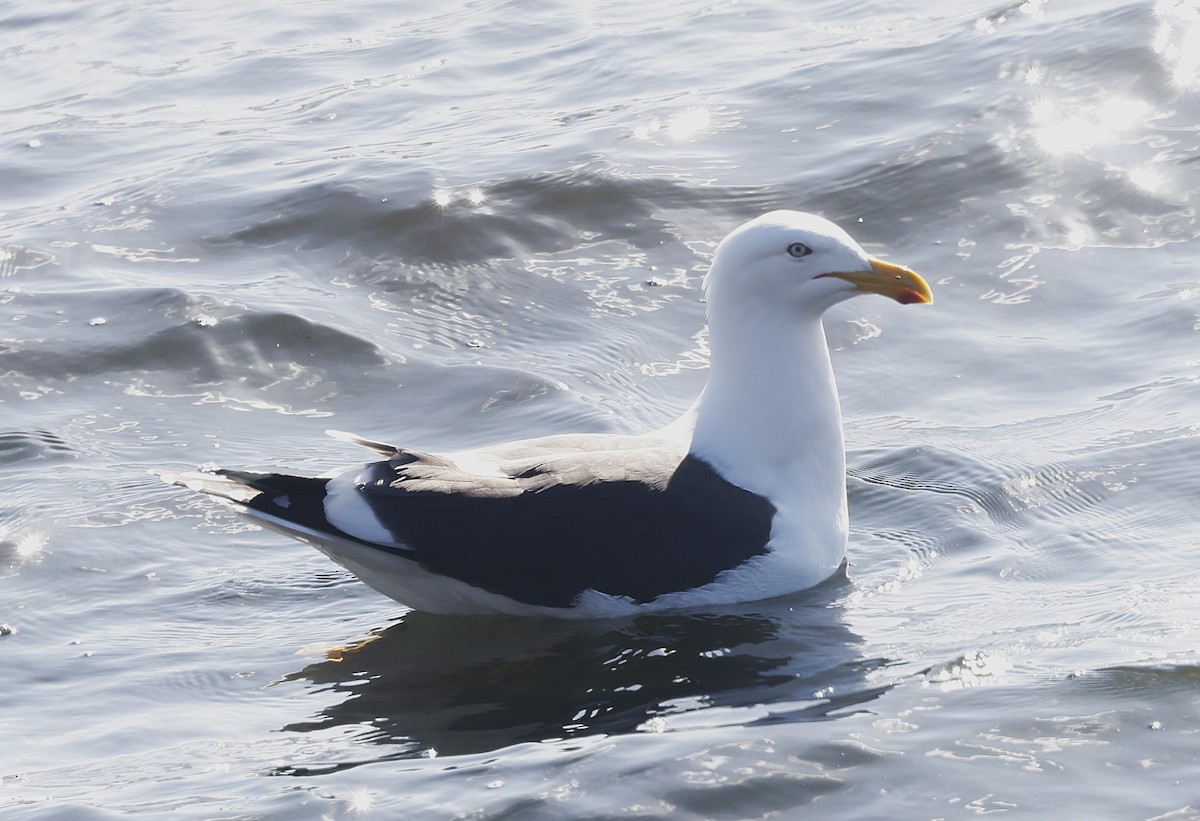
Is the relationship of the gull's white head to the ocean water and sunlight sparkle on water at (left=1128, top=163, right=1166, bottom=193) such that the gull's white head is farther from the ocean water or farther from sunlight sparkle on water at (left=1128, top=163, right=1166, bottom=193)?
sunlight sparkle on water at (left=1128, top=163, right=1166, bottom=193)

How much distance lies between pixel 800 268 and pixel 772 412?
19.7 inches

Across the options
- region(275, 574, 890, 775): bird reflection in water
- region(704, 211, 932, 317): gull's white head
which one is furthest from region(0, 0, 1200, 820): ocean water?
region(704, 211, 932, 317): gull's white head

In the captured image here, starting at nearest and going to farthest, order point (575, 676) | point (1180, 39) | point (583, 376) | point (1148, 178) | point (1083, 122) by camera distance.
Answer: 1. point (575, 676)
2. point (583, 376)
3. point (1148, 178)
4. point (1083, 122)
5. point (1180, 39)

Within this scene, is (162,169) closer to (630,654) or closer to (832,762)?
(630,654)

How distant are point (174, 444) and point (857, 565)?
301 cm

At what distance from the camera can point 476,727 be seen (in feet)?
16.1

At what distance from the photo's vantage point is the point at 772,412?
5.85m

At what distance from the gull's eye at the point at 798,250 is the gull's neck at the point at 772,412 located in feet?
0.75

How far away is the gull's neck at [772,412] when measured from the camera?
19.0 feet

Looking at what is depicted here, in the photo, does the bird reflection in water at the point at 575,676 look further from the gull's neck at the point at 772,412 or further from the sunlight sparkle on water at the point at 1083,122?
the sunlight sparkle on water at the point at 1083,122

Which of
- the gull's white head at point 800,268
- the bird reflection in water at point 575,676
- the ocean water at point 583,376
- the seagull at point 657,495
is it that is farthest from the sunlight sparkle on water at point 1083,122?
the bird reflection in water at point 575,676

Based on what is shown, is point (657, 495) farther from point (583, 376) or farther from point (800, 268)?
point (583, 376)

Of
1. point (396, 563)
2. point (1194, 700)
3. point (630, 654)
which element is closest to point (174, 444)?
point (396, 563)

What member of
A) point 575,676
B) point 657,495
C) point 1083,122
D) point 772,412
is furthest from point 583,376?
point 1083,122
